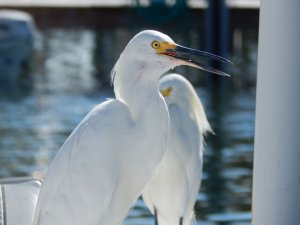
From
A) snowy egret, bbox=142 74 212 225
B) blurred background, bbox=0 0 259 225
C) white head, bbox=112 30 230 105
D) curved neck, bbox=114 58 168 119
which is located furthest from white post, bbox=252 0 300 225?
blurred background, bbox=0 0 259 225

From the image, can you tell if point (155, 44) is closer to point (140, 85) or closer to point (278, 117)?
point (140, 85)

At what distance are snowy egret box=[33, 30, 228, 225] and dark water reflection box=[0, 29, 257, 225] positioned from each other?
257cm

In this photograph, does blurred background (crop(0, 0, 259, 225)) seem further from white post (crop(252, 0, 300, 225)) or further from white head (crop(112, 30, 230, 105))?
white post (crop(252, 0, 300, 225))

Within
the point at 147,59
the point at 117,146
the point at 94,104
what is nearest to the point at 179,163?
the point at 117,146

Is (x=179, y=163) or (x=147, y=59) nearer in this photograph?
(x=147, y=59)

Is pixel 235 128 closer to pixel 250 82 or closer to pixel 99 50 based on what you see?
pixel 250 82

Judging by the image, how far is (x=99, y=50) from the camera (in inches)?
502

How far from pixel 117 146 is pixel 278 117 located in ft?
3.04

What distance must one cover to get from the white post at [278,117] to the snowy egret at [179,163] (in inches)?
72.9

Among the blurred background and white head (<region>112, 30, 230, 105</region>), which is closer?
white head (<region>112, 30, 230, 105</region>)

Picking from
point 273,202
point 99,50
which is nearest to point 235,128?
point 99,50

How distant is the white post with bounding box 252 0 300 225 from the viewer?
8.52 ft

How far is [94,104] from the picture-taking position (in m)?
9.53

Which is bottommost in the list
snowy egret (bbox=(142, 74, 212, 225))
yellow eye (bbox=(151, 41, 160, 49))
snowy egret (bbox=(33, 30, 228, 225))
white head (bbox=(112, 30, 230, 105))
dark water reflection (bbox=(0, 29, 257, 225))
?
dark water reflection (bbox=(0, 29, 257, 225))
